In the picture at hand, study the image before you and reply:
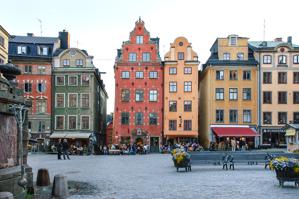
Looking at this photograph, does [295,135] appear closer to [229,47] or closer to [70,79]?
[229,47]

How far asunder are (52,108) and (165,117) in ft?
46.8

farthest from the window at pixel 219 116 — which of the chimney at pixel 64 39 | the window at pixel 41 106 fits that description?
the chimney at pixel 64 39

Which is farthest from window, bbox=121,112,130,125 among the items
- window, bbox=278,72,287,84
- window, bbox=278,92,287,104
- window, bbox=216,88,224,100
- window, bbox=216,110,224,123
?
window, bbox=278,72,287,84

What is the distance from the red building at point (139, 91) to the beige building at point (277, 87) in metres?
12.7

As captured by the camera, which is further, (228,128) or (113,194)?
(228,128)

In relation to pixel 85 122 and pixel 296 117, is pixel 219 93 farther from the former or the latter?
pixel 85 122

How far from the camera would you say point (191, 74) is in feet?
202

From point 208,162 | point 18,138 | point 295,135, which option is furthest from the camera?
point 295,135

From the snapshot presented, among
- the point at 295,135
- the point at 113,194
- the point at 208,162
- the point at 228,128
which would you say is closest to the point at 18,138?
the point at 113,194

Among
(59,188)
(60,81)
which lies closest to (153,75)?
(60,81)

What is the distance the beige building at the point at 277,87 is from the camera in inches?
2370

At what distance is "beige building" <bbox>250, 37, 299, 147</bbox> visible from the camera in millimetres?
60188

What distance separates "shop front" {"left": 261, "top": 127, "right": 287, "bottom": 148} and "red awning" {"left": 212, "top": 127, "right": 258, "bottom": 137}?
6.61 feet

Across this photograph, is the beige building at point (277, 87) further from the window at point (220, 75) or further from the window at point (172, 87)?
the window at point (172, 87)
